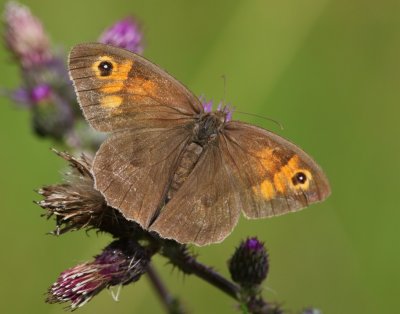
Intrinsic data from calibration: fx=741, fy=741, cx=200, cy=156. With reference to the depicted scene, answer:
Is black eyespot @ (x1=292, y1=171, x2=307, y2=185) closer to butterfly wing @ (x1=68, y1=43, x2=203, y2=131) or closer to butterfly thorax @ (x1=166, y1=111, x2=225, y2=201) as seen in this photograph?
butterfly thorax @ (x1=166, y1=111, x2=225, y2=201)

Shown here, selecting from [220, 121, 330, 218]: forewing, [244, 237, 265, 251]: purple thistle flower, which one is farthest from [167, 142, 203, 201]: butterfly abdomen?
[244, 237, 265, 251]: purple thistle flower

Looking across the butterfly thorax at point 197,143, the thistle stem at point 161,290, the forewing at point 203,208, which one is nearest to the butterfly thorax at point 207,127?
the butterfly thorax at point 197,143

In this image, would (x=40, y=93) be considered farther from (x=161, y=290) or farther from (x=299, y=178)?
(x=299, y=178)

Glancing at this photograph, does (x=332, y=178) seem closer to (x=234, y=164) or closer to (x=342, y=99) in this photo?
(x=342, y=99)

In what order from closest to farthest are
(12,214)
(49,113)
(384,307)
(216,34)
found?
(49,113) → (384,307) → (12,214) → (216,34)

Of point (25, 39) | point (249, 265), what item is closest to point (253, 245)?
point (249, 265)

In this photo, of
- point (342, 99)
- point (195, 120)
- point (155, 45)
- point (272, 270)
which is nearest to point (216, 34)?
point (155, 45)
